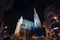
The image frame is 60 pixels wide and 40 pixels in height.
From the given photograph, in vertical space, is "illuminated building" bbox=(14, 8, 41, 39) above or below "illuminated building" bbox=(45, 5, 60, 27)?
below

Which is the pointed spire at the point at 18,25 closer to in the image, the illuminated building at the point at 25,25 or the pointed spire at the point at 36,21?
the illuminated building at the point at 25,25

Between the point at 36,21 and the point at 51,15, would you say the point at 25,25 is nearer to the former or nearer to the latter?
the point at 36,21

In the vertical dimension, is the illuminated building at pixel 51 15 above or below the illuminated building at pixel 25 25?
above

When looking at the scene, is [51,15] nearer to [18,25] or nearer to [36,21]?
[36,21]

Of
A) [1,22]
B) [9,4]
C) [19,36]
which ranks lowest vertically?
[19,36]

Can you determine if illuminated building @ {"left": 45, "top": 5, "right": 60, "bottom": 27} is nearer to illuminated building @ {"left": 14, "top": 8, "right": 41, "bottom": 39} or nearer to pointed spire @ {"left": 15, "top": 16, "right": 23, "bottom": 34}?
illuminated building @ {"left": 14, "top": 8, "right": 41, "bottom": 39}

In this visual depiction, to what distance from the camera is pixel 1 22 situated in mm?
1201

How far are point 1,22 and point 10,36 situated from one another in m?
0.13

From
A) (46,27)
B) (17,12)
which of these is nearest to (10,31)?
(17,12)

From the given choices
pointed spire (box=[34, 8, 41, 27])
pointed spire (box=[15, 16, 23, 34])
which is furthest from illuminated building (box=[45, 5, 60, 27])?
pointed spire (box=[15, 16, 23, 34])

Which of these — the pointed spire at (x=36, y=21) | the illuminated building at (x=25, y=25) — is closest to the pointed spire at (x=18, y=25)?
the illuminated building at (x=25, y=25)

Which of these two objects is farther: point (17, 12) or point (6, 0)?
point (17, 12)

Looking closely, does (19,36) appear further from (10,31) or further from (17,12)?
(17,12)

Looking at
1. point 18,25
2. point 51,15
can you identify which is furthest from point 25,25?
point 51,15
